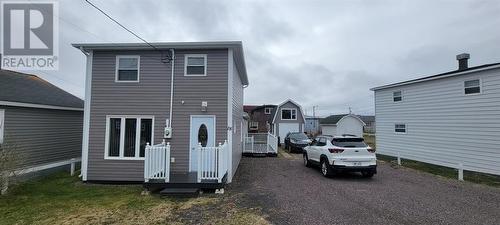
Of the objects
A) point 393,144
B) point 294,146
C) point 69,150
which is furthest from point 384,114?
point 69,150

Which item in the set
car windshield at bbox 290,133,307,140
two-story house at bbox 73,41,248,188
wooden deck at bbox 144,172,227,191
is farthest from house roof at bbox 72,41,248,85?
car windshield at bbox 290,133,307,140

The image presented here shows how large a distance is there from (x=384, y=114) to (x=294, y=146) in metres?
6.93

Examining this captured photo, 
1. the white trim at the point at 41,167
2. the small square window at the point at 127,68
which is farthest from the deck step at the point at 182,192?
the white trim at the point at 41,167

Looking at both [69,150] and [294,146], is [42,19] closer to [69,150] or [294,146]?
[69,150]

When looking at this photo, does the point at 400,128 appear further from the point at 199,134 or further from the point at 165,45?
the point at 165,45

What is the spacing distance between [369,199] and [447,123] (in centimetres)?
959

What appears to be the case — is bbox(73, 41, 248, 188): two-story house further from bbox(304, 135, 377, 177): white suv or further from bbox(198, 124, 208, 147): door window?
bbox(304, 135, 377, 177): white suv

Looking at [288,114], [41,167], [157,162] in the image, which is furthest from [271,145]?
[288,114]

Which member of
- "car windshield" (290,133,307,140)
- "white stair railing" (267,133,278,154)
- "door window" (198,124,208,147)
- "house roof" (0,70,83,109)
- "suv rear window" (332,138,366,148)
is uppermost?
"house roof" (0,70,83,109)

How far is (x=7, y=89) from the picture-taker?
1075 centimetres

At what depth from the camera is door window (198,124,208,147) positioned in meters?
9.91

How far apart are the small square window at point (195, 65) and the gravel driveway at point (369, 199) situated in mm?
4198

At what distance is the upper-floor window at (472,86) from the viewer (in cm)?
1252

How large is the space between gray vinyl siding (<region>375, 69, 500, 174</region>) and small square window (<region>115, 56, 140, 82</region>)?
14.5m
